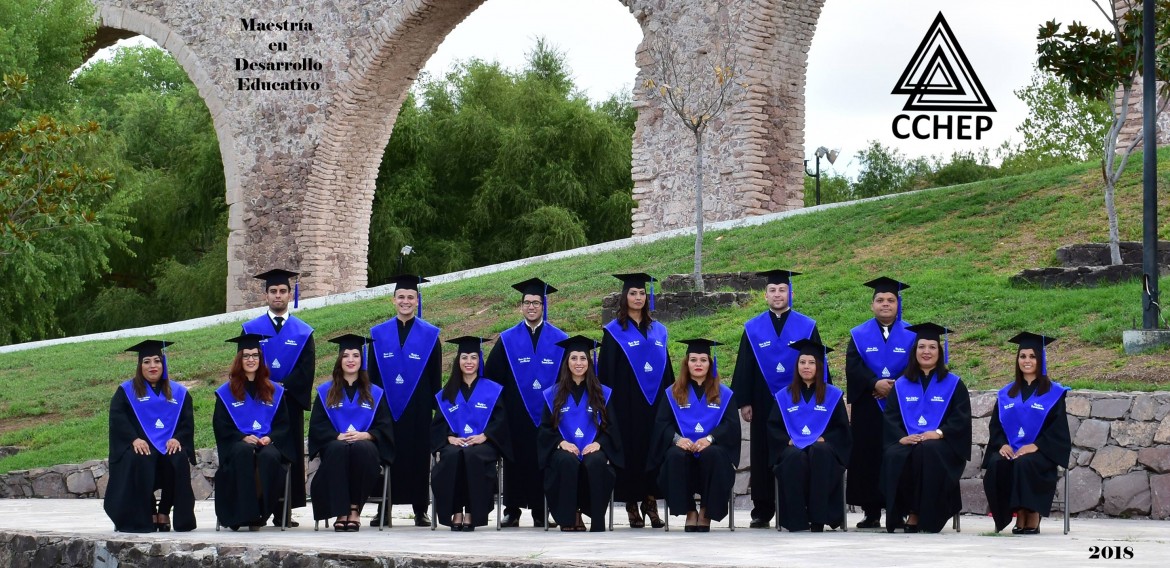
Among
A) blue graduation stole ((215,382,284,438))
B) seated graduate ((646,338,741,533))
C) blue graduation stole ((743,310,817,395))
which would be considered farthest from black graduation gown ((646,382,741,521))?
blue graduation stole ((215,382,284,438))

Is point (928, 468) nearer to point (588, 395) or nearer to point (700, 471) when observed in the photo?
point (700, 471)

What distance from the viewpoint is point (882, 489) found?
27.8 ft

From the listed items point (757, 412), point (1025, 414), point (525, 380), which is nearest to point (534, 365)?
point (525, 380)

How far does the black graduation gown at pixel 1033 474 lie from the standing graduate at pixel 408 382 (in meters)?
3.36

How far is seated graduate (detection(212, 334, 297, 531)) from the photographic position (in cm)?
859

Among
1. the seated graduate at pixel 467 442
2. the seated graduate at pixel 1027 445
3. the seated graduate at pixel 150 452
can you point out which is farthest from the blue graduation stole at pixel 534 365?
the seated graduate at pixel 1027 445

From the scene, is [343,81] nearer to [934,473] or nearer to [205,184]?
[205,184]

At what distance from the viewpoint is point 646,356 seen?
9.09 m

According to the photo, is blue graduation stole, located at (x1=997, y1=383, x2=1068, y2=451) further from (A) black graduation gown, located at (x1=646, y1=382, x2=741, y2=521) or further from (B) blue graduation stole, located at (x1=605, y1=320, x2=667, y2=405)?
(B) blue graduation stole, located at (x1=605, y1=320, x2=667, y2=405)

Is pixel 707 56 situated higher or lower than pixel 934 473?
higher

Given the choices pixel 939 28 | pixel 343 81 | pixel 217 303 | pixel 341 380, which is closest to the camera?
pixel 341 380

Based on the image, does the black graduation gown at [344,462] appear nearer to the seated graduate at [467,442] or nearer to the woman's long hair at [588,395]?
the seated graduate at [467,442]

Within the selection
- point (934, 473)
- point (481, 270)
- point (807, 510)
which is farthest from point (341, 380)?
point (481, 270)

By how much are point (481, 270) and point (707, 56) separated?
4.27 meters
